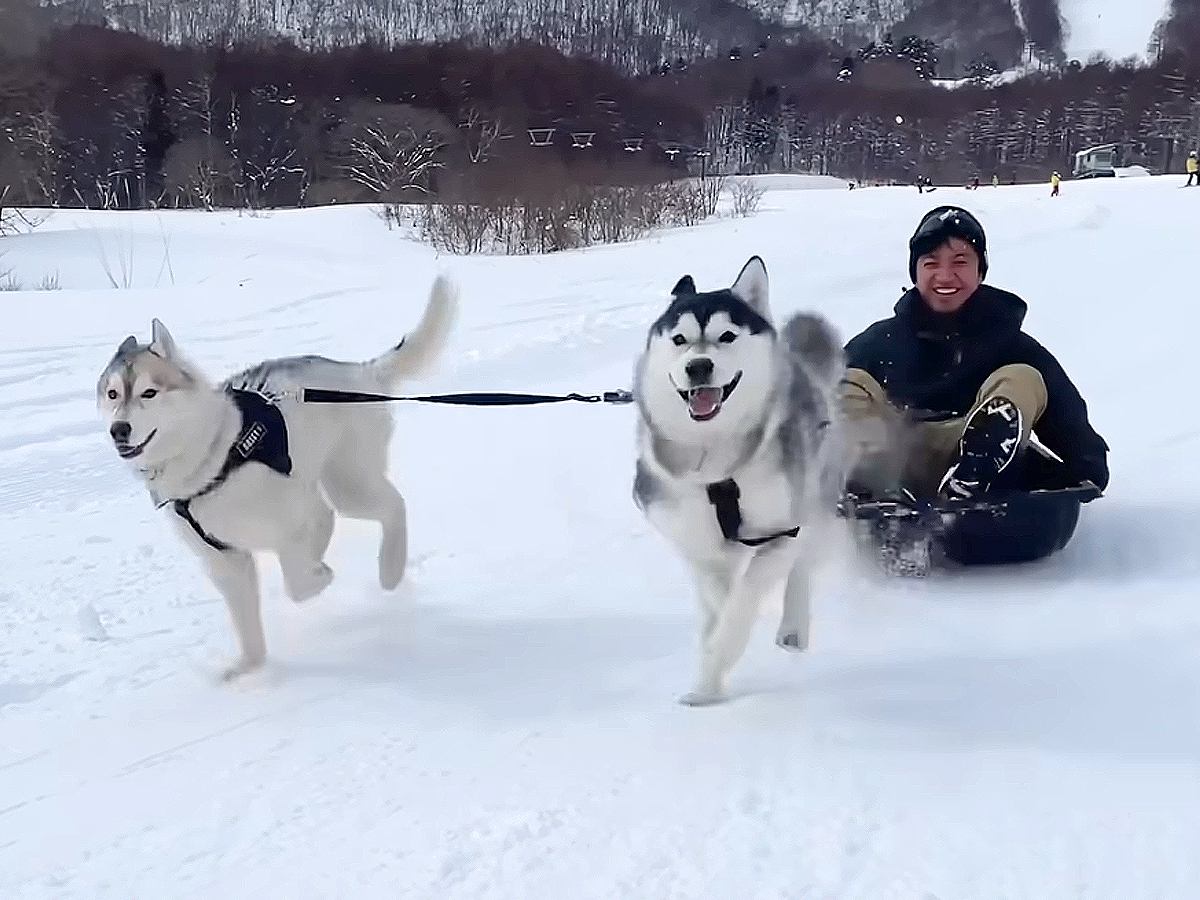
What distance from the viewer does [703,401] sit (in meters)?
2.18

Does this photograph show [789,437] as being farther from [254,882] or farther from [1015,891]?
[254,882]

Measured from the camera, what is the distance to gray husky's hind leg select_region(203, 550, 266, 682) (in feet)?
8.71

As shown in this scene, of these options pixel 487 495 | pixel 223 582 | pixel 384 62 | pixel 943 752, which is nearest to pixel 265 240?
pixel 487 495

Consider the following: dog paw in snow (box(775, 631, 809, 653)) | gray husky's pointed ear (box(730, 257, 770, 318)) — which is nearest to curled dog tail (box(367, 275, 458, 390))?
gray husky's pointed ear (box(730, 257, 770, 318))

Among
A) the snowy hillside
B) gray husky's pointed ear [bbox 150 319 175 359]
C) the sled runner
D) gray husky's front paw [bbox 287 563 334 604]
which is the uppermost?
the snowy hillside

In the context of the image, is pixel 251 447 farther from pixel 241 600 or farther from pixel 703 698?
pixel 703 698

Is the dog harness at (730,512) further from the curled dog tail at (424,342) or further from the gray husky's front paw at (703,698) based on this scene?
the curled dog tail at (424,342)

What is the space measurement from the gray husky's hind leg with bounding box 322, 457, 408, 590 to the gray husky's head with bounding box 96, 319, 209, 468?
61 centimetres

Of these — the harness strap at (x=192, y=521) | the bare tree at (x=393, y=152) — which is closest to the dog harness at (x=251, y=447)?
the harness strap at (x=192, y=521)

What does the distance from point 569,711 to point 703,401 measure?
79 cm

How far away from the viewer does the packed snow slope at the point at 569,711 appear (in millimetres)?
1817

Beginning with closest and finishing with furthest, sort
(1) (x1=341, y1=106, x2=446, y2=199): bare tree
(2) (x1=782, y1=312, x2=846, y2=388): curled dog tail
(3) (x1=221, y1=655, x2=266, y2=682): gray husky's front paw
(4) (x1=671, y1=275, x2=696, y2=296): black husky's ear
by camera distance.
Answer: (4) (x1=671, y1=275, x2=696, y2=296): black husky's ear → (3) (x1=221, y1=655, x2=266, y2=682): gray husky's front paw → (2) (x1=782, y1=312, x2=846, y2=388): curled dog tail → (1) (x1=341, y1=106, x2=446, y2=199): bare tree

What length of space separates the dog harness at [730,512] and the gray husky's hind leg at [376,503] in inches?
50.1

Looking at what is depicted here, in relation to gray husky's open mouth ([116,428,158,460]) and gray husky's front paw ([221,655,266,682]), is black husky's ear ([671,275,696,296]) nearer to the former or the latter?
gray husky's open mouth ([116,428,158,460])
